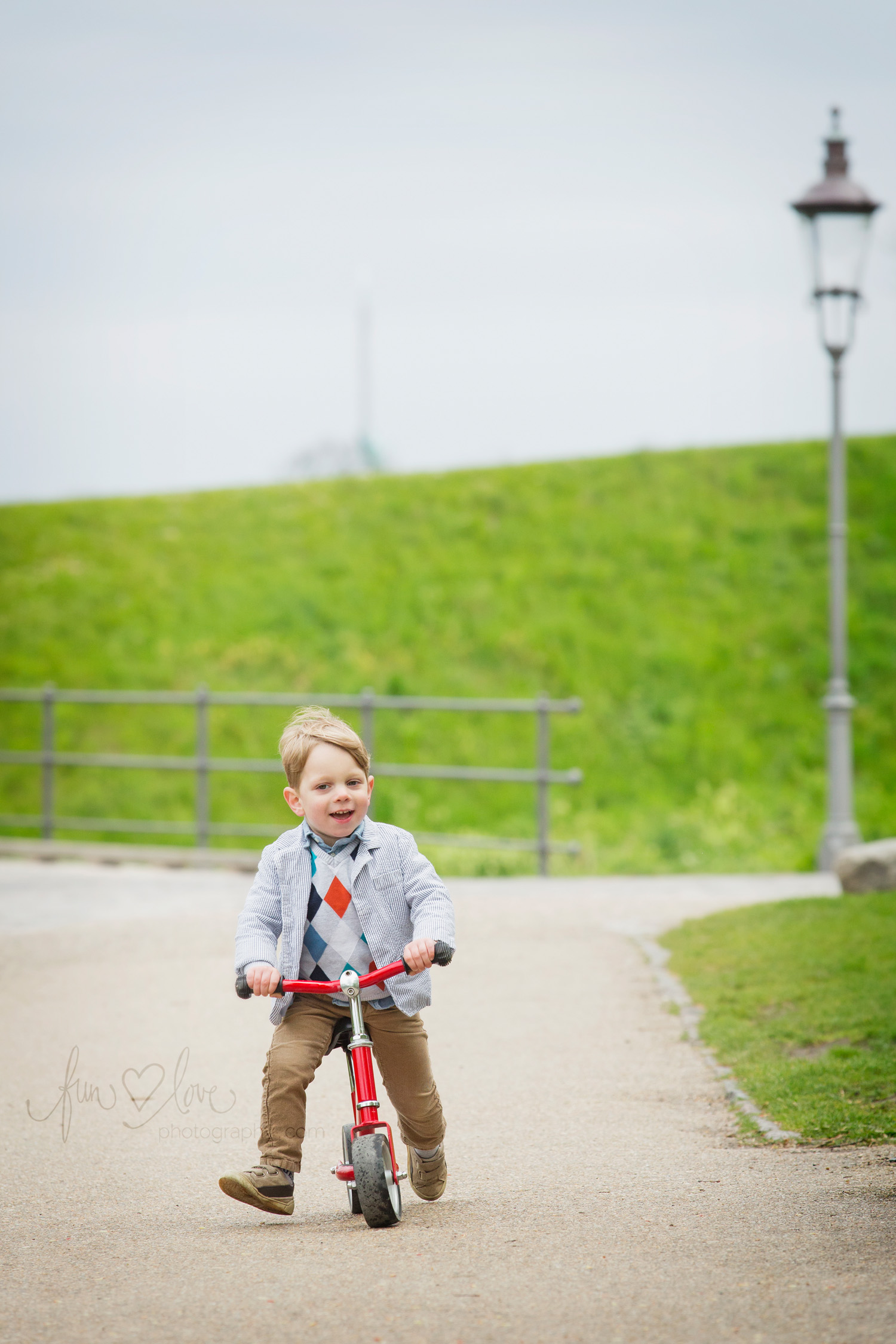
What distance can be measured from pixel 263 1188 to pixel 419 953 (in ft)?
2.20

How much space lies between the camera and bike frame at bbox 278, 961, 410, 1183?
357 centimetres

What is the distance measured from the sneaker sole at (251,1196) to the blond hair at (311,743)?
93 centimetres

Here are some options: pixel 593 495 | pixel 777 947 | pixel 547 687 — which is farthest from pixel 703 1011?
pixel 593 495

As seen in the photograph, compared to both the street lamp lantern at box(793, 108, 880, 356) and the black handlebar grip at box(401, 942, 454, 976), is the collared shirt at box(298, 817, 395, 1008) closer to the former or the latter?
the black handlebar grip at box(401, 942, 454, 976)

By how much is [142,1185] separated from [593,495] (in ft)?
65.6

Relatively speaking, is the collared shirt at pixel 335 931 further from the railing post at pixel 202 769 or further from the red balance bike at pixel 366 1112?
the railing post at pixel 202 769

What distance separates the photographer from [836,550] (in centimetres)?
1106

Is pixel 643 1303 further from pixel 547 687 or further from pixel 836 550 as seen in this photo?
pixel 547 687

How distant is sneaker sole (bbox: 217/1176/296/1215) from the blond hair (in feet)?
3.04

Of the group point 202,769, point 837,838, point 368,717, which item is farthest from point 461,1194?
point 202,769

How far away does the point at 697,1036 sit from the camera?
6031 millimetres

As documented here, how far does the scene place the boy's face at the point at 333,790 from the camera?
3.74 meters

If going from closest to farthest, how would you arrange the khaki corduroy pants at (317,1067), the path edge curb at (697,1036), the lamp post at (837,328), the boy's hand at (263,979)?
the boy's hand at (263,979) < the khaki corduroy pants at (317,1067) < the path edge curb at (697,1036) < the lamp post at (837,328)

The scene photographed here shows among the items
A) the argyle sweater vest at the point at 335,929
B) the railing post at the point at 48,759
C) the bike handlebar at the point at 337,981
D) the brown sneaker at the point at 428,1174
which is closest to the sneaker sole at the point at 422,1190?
the brown sneaker at the point at 428,1174
